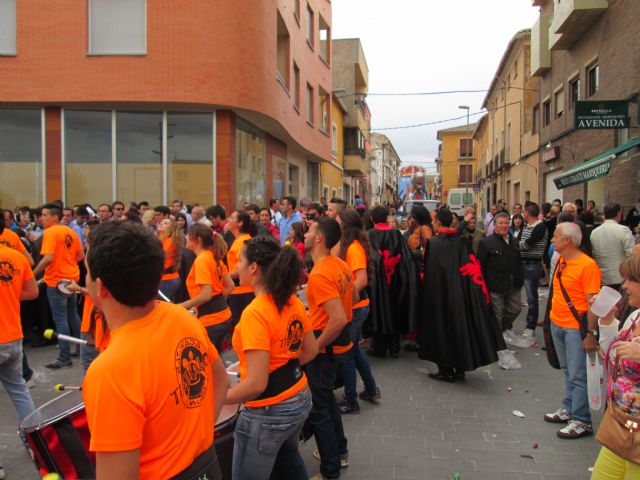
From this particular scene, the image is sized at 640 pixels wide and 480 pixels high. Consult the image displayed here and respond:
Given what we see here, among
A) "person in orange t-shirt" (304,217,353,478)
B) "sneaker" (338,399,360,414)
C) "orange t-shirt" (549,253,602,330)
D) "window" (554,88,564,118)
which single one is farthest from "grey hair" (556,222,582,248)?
"window" (554,88,564,118)

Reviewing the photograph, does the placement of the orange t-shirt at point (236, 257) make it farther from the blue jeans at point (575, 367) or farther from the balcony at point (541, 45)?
the balcony at point (541, 45)

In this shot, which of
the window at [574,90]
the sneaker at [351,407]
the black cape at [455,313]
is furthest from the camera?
the window at [574,90]

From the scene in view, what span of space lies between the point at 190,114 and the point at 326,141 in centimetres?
1199

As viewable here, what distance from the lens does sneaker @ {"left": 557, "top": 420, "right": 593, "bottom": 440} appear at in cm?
454

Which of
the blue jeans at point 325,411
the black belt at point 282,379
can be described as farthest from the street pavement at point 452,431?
the black belt at point 282,379

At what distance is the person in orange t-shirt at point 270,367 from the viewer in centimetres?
260

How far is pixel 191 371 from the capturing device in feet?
5.79

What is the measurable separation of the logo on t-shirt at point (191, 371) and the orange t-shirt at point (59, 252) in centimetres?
555

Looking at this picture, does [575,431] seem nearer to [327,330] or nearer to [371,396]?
[371,396]

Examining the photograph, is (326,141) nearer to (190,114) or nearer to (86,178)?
(190,114)

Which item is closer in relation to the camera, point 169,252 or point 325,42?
point 169,252

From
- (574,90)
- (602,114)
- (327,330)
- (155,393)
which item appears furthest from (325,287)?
(574,90)

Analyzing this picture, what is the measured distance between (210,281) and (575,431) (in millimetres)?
3496

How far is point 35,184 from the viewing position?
44.5 ft
